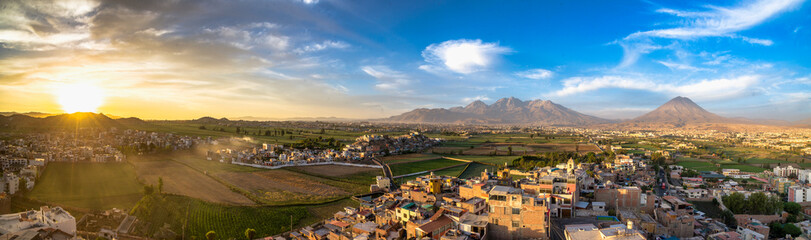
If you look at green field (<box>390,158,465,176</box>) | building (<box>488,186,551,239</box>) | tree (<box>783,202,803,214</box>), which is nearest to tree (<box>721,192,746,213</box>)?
tree (<box>783,202,803,214</box>)

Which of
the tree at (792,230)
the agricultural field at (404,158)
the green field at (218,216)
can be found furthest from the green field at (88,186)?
the tree at (792,230)

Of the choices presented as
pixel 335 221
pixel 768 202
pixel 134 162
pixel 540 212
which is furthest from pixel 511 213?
pixel 134 162

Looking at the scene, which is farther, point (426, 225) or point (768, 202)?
point (768, 202)

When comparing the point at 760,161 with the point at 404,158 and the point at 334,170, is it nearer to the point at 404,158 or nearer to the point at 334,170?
the point at 404,158

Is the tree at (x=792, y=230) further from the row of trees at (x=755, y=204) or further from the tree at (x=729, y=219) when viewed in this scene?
the row of trees at (x=755, y=204)

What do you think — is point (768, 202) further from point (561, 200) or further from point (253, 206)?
point (253, 206)

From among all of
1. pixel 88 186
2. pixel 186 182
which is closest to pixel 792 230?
pixel 186 182
